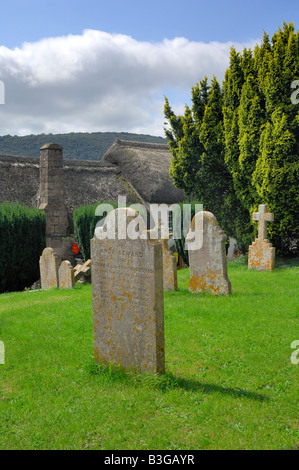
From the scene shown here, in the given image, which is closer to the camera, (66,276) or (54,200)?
(66,276)

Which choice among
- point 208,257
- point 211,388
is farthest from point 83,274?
point 211,388

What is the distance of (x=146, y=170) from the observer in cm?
2278

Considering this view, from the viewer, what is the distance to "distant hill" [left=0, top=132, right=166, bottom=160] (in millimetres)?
46531

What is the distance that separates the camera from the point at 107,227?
5.19m

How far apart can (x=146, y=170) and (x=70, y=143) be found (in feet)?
103

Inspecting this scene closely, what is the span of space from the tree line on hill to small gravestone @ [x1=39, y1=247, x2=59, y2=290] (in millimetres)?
7076

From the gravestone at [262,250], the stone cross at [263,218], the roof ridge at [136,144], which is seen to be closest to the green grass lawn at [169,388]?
the gravestone at [262,250]

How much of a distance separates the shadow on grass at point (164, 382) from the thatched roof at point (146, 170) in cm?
1733

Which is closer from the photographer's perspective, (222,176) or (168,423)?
(168,423)

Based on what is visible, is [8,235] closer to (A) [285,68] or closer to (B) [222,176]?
(B) [222,176]

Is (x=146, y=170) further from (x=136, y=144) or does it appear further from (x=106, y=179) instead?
(x=136, y=144)

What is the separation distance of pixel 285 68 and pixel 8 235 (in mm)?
11005
